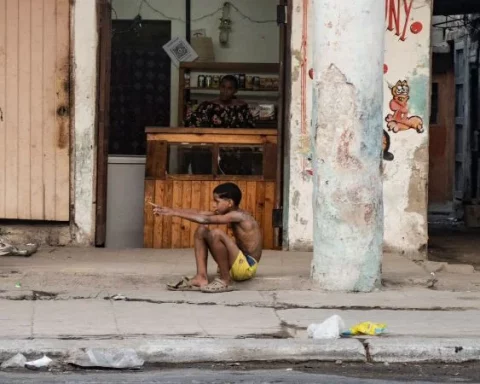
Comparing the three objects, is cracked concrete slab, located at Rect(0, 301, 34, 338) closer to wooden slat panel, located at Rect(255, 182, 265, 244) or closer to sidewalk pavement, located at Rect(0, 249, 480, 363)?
sidewalk pavement, located at Rect(0, 249, 480, 363)

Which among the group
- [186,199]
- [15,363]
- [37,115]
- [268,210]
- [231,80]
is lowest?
[15,363]

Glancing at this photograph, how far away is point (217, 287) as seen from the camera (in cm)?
958

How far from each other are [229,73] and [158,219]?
2.35m

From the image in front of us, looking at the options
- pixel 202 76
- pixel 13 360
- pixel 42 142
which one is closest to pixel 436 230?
pixel 202 76

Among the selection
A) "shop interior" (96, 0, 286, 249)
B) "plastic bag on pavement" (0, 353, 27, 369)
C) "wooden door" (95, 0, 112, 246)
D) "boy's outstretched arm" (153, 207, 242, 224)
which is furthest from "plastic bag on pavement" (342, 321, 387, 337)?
"wooden door" (95, 0, 112, 246)

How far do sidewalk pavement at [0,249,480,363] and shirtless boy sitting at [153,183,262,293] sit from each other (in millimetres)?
134

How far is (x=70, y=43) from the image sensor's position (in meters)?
11.8

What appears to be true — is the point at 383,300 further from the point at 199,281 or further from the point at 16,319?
the point at 16,319

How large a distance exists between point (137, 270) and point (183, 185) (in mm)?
1624

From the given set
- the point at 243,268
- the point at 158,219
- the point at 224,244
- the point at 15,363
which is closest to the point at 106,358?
the point at 15,363

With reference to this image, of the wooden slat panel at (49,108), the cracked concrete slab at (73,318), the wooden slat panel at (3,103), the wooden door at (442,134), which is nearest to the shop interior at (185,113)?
the wooden slat panel at (49,108)

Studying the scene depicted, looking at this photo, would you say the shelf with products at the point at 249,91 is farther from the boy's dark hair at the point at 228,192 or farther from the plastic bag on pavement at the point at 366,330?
the plastic bag on pavement at the point at 366,330

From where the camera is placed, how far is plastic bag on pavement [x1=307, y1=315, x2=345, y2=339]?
25.9ft

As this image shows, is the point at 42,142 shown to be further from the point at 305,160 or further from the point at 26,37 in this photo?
Answer: the point at 305,160
